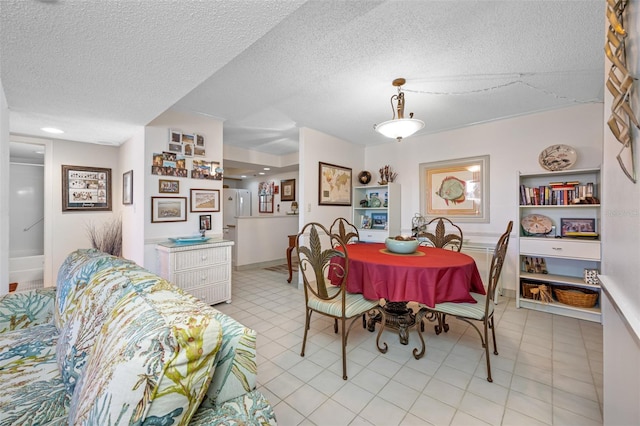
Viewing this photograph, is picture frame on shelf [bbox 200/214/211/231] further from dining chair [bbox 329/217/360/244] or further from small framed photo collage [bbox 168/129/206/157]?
dining chair [bbox 329/217/360/244]

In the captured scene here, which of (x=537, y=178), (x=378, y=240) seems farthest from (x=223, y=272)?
(x=537, y=178)

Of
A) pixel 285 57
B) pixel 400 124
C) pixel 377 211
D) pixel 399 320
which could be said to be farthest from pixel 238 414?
pixel 377 211

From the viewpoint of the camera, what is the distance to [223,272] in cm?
304

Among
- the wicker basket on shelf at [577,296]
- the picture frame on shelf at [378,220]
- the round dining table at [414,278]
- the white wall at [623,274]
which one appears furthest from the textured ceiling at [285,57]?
the wicker basket on shelf at [577,296]

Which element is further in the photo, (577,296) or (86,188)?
(86,188)

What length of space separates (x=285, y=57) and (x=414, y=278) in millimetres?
1911

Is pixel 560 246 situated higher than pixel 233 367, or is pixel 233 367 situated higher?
pixel 560 246

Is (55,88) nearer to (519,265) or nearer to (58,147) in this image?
(58,147)

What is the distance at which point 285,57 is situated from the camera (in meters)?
1.97

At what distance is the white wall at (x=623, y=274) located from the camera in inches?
30.6

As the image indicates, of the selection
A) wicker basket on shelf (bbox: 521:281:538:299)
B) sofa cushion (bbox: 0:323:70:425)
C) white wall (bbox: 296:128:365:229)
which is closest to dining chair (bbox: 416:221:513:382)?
wicker basket on shelf (bbox: 521:281:538:299)

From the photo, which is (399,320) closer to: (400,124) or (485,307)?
(485,307)

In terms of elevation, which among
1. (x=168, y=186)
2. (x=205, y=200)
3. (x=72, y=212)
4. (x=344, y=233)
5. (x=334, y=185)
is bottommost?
(x=344, y=233)

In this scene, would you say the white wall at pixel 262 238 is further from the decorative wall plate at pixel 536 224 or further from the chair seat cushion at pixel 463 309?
the decorative wall plate at pixel 536 224
